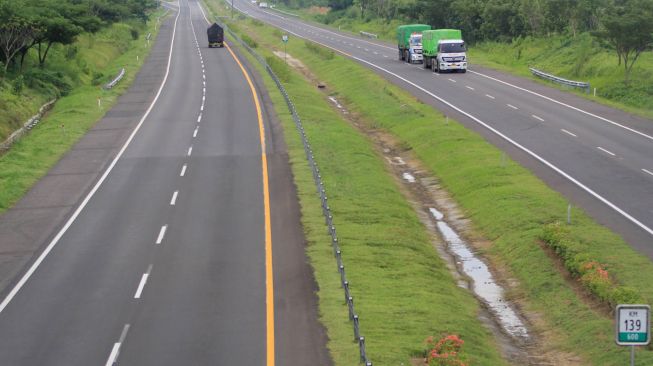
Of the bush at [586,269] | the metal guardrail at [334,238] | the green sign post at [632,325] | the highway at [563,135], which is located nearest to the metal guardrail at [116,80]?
the metal guardrail at [334,238]

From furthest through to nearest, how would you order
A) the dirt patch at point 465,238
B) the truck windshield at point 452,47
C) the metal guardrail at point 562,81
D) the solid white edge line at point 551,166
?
the truck windshield at point 452,47 → the metal guardrail at point 562,81 → the solid white edge line at point 551,166 → the dirt patch at point 465,238

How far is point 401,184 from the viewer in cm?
4088

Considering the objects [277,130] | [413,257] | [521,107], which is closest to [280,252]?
[413,257]

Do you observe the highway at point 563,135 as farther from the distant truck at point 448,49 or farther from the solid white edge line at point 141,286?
the solid white edge line at point 141,286

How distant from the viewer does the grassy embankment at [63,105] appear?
38.6m

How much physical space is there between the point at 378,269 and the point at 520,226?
7419mm

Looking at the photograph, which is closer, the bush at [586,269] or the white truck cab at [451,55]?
the bush at [586,269]

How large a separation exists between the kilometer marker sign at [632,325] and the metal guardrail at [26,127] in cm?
3764

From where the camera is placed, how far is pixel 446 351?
1947cm

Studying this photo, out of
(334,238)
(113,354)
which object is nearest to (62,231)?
(334,238)

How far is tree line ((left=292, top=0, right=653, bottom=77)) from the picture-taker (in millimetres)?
61156

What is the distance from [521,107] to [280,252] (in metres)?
32.5

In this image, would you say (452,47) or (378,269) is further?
(452,47)

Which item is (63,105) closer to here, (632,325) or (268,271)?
(268,271)
